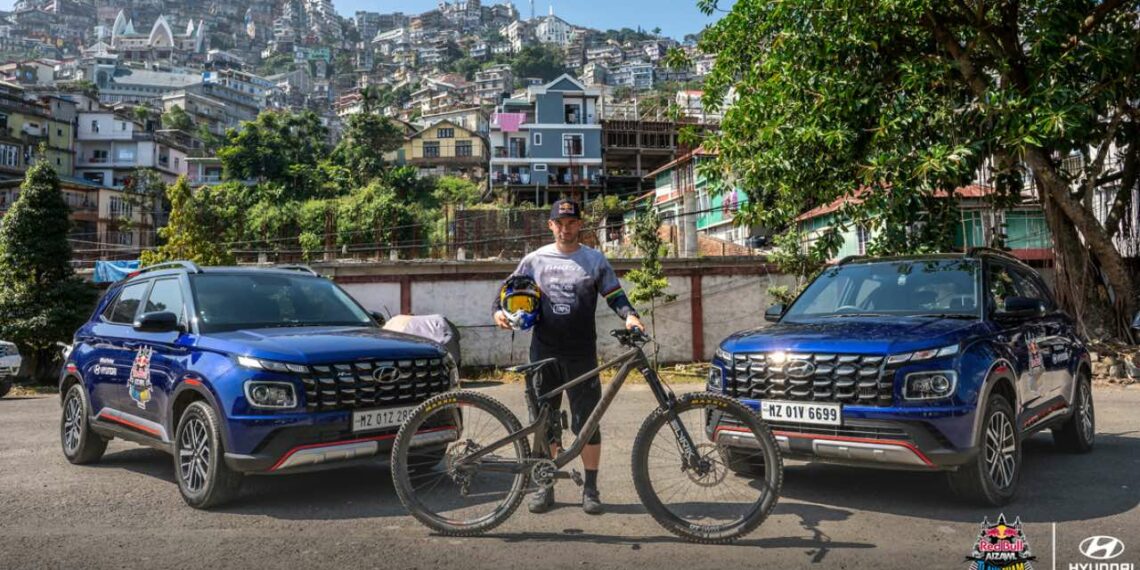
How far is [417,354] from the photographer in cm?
546

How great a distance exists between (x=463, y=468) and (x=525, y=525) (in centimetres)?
54

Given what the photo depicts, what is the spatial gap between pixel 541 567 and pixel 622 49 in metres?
198

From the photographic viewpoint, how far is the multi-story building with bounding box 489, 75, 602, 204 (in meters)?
64.6

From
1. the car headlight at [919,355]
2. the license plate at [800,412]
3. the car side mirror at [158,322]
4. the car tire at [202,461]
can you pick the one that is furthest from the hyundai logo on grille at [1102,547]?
the car side mirror at [158,322]

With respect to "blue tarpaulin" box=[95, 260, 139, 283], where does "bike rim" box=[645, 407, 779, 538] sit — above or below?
below

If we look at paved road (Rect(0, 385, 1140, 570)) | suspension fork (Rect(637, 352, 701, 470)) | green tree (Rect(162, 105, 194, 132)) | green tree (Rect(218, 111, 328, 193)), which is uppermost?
green tree (Rect(162, 105, 194, 132))

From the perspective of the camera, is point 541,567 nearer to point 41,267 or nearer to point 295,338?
point 295,338

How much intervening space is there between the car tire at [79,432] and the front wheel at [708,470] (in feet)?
16.4

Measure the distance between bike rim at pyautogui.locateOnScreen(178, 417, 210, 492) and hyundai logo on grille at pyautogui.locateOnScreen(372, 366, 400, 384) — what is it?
45.2 inches

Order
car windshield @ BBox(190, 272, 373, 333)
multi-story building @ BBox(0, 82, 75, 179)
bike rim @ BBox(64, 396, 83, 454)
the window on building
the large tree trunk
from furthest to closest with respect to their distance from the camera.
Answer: multi-story building @ BBox(0, 82, 75, 179) < the window on building < the large tree trunk < bike rim @ BBox(64, 396, 83, 454) < car windshield @ BBox(190, 272, 373, 333)

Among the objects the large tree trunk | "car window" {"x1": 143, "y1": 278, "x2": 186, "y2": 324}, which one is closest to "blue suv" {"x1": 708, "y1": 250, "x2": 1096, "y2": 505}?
"car window" {"x1": 143, "y1": 278, "x2": 186, "y2": 324}

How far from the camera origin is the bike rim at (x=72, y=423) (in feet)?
22.4

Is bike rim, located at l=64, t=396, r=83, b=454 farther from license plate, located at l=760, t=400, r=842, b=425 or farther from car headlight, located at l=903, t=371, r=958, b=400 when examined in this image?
car headlight, located at l=903, t=371, r=958, b=400

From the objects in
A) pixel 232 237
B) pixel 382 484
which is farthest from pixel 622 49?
pixel 382 484
